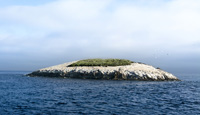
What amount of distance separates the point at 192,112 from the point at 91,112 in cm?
1161

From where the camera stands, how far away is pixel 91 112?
841 inches

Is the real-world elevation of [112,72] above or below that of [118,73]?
above

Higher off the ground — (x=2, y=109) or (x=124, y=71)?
(x=124, y=71)

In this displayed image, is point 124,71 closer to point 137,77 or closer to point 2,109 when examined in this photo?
point 137,77

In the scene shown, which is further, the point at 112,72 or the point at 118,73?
Answer: the point at 112,72

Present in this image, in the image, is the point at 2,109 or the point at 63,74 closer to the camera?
the point at 2,109

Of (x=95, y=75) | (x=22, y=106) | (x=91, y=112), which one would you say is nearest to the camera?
(x=91, y=112)

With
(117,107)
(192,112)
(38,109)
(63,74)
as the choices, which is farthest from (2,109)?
(63,74)

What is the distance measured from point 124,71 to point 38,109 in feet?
154

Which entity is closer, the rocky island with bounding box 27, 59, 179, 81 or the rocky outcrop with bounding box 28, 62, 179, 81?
the rocky outcrop with bounding box 28, 62, 179, 81

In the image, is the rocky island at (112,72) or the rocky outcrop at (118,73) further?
the rocky island at (112,72)

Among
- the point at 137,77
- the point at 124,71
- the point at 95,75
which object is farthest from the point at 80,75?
the point at 137,77

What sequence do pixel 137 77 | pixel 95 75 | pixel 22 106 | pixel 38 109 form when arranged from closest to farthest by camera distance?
1. pixel 38 109
2. pixel 22 106
3. pixel 137 77
4. pixel 95 75

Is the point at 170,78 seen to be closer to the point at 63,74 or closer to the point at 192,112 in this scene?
the point at 63,74
